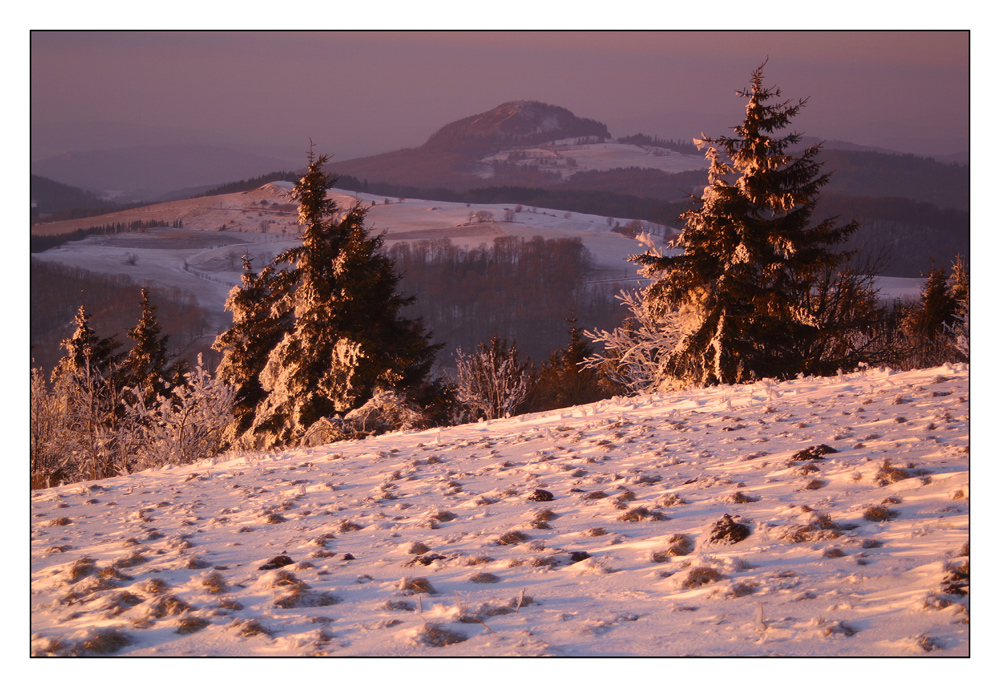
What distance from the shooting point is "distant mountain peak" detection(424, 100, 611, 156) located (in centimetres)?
1914

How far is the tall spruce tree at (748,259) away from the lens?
1945cm

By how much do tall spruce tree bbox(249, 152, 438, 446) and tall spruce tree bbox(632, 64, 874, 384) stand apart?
854 cm

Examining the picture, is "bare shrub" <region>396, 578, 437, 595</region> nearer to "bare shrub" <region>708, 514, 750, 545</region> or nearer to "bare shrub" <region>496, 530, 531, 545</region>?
"bare shrub" <region>496, 530, 531, 545</region>

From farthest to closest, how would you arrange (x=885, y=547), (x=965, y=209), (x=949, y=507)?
(x=965, y=209) < (x=949, y=507) < (x=885, y=547)

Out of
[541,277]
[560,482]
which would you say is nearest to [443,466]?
[560,482]

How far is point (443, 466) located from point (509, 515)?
7.44 ft

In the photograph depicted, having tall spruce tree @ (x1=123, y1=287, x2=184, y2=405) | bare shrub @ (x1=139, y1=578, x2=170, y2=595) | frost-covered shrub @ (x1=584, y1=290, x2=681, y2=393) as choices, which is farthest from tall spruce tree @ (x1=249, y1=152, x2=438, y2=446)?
bare shrub @ (x1=139, y1=578, x2=170, y2=595)

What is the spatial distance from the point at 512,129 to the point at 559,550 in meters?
23.3

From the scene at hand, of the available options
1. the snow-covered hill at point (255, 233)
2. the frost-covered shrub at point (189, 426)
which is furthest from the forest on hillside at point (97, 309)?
the frost-covered shrub at point (189, 426)

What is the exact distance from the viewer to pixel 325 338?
22.6 metres

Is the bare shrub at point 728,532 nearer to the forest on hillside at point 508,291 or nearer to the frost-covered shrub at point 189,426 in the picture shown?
the frost-covered shrub at point 189,426

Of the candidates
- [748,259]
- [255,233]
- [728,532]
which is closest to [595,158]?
[748,259]
